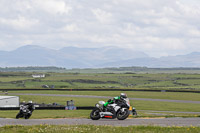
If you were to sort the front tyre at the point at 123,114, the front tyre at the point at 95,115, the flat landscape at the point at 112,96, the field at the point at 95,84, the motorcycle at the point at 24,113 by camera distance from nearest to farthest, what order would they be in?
the front tyre at the point at 123,114 < the flat landscape at the point at 112,96 < the front tyre at the point at 95,115 < the motorcycle at the point at 24,113 < the field at the point at 95,84

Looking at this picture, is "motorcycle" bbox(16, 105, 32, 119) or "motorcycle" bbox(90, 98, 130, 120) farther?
"motorcycle" bbox(16, 105, 32, 119)

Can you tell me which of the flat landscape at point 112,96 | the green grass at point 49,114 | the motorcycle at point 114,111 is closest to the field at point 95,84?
the flat landscape at point 112,96

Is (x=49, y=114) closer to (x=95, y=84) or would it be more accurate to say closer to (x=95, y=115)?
(x=95, y=115)

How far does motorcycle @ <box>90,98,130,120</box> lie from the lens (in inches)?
908

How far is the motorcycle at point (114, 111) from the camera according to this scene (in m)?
23.1

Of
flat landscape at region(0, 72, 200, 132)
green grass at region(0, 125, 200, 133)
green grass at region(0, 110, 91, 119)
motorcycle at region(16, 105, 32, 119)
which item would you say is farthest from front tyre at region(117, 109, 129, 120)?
motorcycle at region(16, 105, 32, 119)

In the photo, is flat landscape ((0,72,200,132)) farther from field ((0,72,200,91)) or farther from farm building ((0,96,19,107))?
farm building ((0,96,19,107))

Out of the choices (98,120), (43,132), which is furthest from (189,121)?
(43,132)

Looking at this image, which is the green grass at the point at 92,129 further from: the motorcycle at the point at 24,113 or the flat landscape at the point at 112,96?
the motorcycle at the point at 24,113

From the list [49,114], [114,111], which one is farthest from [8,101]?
[114,111]

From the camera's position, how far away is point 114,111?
23219mm

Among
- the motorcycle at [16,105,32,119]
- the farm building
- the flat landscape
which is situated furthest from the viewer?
the farm building

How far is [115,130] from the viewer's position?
57.0 feet

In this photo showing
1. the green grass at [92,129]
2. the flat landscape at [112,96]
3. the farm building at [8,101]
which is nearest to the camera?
the green grass at [92,129]
